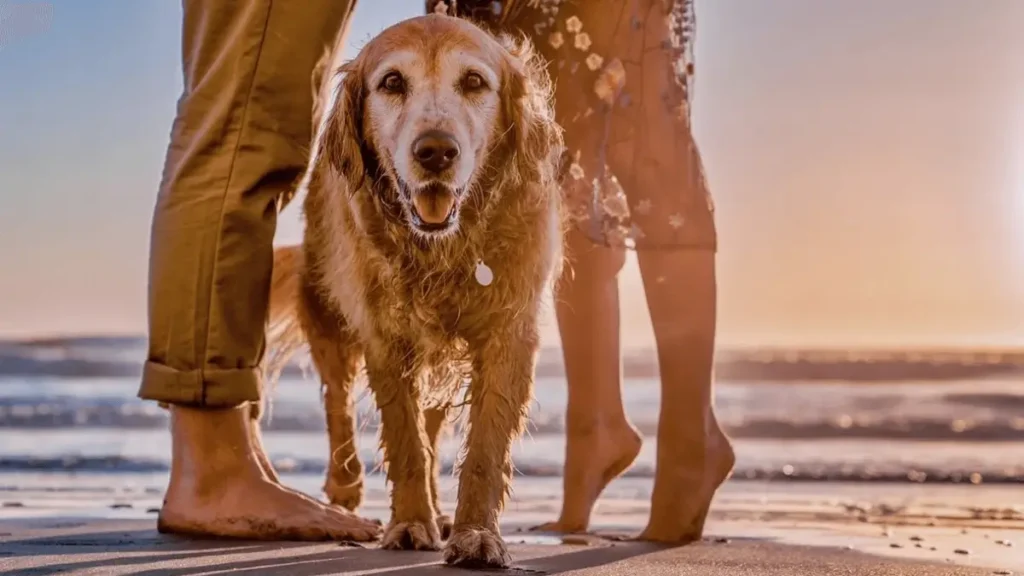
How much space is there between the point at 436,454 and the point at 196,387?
2.27 feet

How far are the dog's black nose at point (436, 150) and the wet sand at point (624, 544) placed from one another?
0.74 meters

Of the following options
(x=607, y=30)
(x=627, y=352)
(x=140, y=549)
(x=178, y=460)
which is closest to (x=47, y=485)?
(x=178, y=460)

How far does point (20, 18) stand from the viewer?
3.14 metres

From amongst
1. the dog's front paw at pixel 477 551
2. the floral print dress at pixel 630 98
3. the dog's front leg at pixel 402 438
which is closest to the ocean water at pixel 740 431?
the dog's front leg at pixel 402 438

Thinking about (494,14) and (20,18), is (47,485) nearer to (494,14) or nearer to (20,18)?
(20,18)

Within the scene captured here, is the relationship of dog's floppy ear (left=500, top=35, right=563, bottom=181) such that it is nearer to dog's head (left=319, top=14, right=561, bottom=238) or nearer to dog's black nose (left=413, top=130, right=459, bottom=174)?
dog's head (left=319, top=14, right=561, bottom=238)

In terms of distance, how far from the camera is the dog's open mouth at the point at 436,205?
2594mm

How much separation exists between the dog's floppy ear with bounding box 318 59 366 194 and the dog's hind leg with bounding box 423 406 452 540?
0.65 meters

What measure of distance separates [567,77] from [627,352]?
11.5 m

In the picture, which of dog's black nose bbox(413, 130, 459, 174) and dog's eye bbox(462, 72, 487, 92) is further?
dog's eye bbox(462, 72, 487, 92)

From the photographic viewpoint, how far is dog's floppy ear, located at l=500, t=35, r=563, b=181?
2.77 meters

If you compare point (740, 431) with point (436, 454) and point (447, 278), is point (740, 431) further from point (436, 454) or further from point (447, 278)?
point (447, 278)

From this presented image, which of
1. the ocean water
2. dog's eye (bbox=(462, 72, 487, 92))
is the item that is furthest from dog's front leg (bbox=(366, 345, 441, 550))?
dog's eye (bbox=(462, 72, 487, 92))

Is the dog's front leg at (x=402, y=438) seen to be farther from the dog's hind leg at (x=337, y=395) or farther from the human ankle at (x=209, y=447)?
the dog's hind leg at (x=337, y=395)
